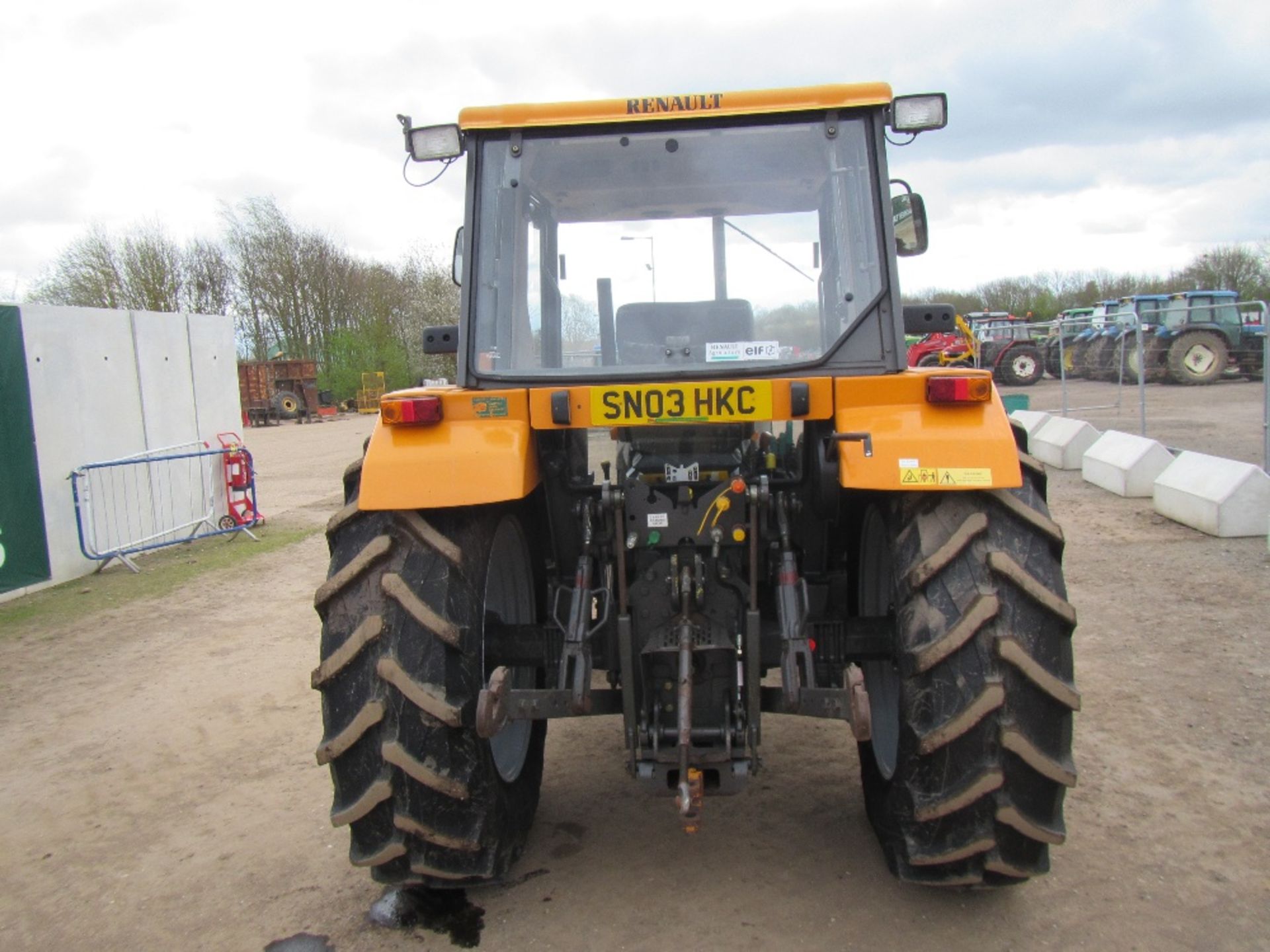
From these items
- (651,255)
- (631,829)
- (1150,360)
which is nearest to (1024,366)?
(1150,360)

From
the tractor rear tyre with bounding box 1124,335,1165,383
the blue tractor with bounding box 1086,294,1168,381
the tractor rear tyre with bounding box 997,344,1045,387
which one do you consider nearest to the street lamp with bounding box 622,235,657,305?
the tractor rear tyre with bounding box 1124,335,1165,383

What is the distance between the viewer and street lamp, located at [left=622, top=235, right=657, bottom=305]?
3.50 m

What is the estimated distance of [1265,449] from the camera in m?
8.83

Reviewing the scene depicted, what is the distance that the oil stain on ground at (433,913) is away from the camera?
310 cm

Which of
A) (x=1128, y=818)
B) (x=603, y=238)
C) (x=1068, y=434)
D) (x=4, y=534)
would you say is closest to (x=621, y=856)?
(x=1128, y=818)

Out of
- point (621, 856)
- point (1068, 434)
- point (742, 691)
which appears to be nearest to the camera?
point (742, 691)

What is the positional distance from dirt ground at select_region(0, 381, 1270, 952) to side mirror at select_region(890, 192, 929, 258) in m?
2.11

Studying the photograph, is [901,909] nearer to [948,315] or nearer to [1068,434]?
[948,315]

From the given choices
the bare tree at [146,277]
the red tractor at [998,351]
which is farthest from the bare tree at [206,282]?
the red tractor at [998,351]

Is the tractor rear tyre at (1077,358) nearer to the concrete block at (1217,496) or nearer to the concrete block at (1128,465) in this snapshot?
the concrete block at (1128,465)

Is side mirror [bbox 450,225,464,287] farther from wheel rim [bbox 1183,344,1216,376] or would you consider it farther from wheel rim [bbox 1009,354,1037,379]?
wheel rim [bbox 1009,354,1037,379]

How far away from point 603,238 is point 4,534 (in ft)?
23.3

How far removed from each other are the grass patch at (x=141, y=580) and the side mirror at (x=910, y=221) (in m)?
6.82

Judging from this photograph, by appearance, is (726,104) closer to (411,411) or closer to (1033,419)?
(411,411)
